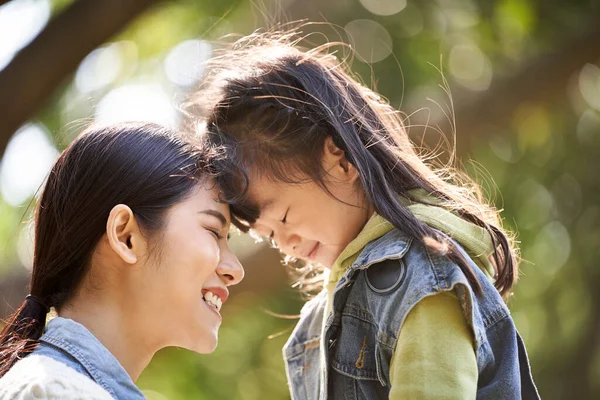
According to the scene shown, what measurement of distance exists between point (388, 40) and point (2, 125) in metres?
2.53

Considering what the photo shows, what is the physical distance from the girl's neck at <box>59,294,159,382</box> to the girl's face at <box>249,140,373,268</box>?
45 centimetres

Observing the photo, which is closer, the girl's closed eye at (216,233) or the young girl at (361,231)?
the young girl at (361,231)

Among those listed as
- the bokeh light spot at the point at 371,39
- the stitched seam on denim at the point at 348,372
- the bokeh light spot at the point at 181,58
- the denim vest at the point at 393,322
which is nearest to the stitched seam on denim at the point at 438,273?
the denim vest at the point at 393,322

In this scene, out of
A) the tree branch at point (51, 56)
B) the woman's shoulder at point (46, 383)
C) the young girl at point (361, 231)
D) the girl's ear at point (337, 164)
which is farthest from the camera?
the tree branch at point (51, 56)

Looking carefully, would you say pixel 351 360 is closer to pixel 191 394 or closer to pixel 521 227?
pixel 521 227

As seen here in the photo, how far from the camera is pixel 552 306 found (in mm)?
5496

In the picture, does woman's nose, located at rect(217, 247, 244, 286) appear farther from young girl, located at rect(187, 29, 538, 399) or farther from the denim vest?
the denim vest

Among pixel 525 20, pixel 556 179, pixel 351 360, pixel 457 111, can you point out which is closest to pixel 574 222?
pixel 556 179

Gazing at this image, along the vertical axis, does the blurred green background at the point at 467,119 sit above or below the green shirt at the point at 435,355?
below

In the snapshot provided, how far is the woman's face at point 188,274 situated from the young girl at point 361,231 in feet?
0.47

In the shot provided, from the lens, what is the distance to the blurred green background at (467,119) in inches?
161

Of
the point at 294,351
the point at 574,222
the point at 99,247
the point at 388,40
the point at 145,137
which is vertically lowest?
the point at 574,222

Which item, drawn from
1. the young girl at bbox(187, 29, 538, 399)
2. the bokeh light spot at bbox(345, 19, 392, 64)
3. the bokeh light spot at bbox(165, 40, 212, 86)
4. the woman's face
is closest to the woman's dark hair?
the young girl at bbox(187, 29, 538, 399)

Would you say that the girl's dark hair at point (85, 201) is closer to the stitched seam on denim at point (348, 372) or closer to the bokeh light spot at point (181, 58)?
the stitched seam on denim at point (348, 372)
